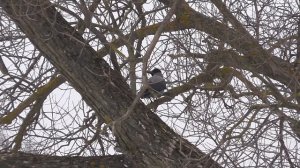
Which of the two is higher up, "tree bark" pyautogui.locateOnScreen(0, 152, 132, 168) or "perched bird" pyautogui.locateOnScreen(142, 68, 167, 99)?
"perched bird" pyautogui.locateOnScreen(142, 68, 167, 99)

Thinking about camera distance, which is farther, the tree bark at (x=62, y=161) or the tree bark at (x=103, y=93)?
the tree bark at (x=62, y=161)

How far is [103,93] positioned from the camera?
575 cm

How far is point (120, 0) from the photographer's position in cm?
586

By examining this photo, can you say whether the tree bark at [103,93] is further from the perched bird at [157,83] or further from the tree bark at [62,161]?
the tree bark at [62,161]

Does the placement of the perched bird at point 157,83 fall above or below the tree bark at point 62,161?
above

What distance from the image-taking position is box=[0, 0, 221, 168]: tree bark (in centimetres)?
568

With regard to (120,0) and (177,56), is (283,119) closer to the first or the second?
(177,56)

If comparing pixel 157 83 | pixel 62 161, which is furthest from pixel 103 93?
pixel 62 161

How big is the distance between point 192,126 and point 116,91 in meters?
1.17

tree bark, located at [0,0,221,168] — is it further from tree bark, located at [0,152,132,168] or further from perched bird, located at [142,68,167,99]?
tree bark, located at [0,152,132,168]

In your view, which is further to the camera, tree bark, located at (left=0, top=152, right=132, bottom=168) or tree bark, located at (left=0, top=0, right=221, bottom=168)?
tree bark, located at (left=0, top=152, right=132, bottom=168)

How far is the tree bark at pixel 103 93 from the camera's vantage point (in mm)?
5680

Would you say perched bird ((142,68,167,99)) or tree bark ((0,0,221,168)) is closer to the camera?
tree bark ((0,0,221,168))

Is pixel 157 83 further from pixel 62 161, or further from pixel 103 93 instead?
pixel 62 161
